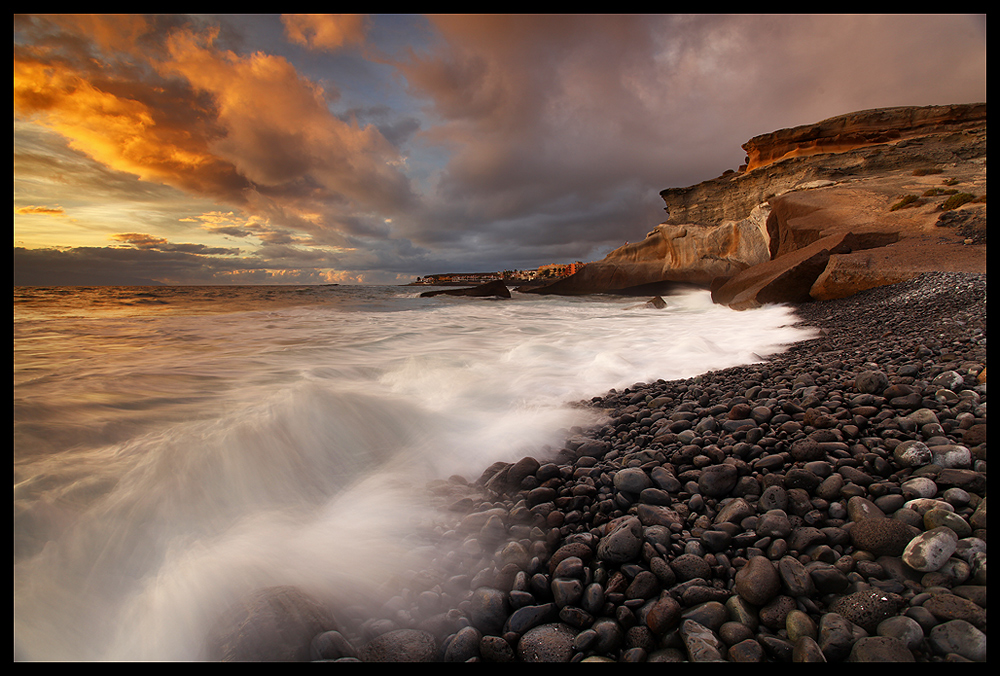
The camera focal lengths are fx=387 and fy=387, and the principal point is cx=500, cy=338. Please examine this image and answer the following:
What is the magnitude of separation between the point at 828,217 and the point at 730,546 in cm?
1316

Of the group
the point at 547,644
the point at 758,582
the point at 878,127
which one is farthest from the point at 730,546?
the point at 878,127

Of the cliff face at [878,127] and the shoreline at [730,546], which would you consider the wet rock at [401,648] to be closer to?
the shoreline at [730,546]

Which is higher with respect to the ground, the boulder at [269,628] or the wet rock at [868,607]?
the wet rock at [868,607]

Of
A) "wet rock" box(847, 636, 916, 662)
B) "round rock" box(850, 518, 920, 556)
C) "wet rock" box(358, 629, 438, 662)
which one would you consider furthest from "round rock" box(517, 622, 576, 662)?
"round rock" box(850, 518, 920, 556)

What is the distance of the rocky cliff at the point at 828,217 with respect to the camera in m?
7.78

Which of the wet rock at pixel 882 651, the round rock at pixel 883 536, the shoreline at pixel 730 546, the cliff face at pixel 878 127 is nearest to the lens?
the wet rock at pixel 882 651

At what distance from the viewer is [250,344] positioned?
652cm

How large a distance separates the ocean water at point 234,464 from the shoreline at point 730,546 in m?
0.30

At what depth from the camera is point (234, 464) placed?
2297mm

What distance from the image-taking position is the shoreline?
109 centimetres

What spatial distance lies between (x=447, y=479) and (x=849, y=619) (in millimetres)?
1709

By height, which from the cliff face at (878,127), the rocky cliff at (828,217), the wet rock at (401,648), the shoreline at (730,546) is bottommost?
the wet rock at (401,648)

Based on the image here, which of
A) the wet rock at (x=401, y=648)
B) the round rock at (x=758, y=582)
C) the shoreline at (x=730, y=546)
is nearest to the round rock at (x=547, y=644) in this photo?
the shoreline at (x=730, y=546)
